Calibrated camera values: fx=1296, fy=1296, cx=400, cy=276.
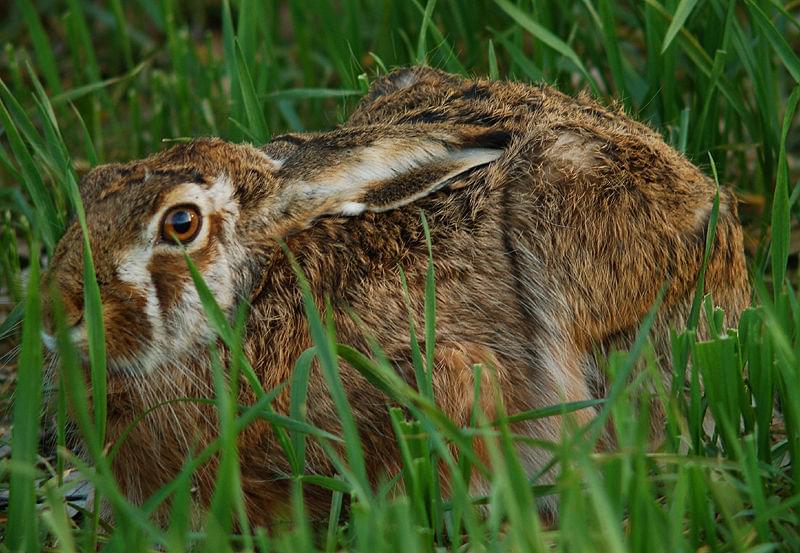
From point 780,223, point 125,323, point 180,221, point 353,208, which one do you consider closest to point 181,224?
point 180,221

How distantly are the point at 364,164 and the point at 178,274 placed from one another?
0.57m

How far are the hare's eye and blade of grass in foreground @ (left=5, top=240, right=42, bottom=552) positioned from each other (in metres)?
0.54

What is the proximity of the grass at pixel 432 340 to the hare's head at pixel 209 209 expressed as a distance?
0.55 feet

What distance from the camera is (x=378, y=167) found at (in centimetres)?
342

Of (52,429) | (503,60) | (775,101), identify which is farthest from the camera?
(503,60)

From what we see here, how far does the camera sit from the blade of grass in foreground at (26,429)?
2.71 m

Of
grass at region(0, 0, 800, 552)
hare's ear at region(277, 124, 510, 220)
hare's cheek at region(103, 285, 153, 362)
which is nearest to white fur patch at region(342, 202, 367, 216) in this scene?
hare's ear at region(277, 124, 510, 220)

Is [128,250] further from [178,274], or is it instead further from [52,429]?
[52,429]

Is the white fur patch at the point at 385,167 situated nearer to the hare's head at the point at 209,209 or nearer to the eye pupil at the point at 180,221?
the hare's head at the point at 209,209

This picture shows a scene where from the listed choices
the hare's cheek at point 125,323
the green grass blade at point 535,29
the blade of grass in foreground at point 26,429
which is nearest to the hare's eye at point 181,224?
the hare's cheek at point 125,323

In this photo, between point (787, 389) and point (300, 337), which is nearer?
point (787, 389)

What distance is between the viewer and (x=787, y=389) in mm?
2848

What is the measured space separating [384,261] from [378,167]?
258mm

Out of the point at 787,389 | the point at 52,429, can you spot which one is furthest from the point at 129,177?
the point at 787,389
